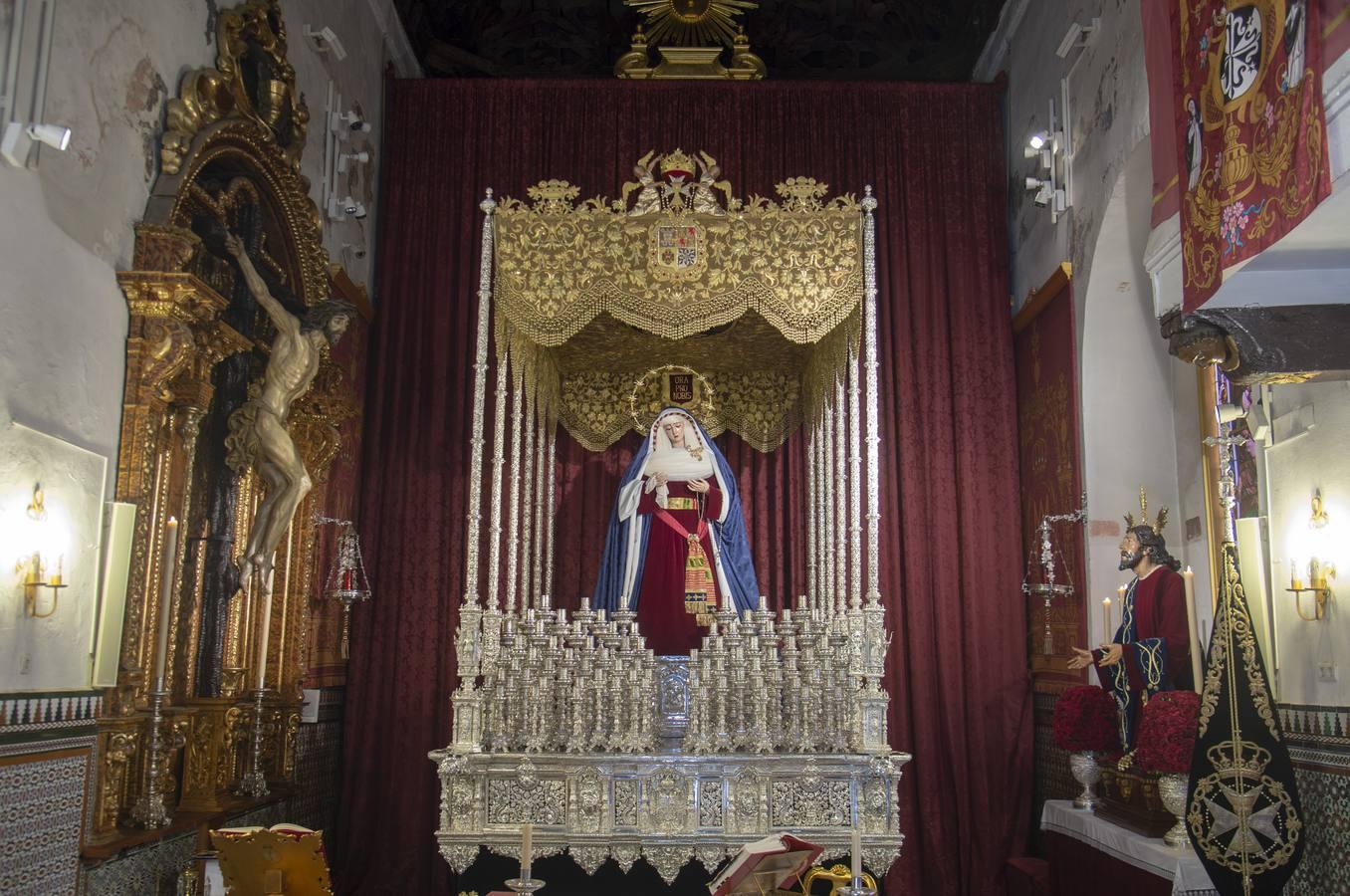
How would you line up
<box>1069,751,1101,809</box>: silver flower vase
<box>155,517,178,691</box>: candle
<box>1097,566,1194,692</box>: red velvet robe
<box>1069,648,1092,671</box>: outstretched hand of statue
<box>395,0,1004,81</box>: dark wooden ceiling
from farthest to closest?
<box>395,0,1004,81</box>: dark wooden ceiling → <box>1069,751,1101,809</box>: silver flower vase → <box>1069,648,1092,671</box>: outstretched hand of statue → <box>1097,566,1194,692</box>: red velvet robe → <box>155,517,178,691</box>: candle

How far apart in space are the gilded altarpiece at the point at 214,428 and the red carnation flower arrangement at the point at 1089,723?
462 cm

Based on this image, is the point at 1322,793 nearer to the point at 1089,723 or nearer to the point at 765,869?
the point at 1089,723

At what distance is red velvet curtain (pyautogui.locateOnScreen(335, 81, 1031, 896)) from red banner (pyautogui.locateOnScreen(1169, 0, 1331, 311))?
13.4ft

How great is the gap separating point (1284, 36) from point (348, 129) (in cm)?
636

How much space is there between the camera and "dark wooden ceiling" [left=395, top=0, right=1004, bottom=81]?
34.1 feet

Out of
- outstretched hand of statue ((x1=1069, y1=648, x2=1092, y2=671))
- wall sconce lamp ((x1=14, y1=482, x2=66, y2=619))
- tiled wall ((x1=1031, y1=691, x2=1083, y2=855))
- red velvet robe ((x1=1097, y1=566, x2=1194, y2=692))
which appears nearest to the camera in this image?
wall sconce lamp ((x1=14, y1=482, x2=66, y2=619))

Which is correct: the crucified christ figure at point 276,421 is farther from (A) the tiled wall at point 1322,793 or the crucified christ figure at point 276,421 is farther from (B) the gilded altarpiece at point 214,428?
(A) the tiled wall at point 1322,793

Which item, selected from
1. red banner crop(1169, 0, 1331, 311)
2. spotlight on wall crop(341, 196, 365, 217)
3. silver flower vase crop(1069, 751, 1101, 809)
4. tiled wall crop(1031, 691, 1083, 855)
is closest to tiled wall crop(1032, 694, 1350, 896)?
silver flower vase crop(1069, 751, 1101, 809)

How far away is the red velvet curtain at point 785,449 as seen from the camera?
8719 mm

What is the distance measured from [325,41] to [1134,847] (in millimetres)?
6943

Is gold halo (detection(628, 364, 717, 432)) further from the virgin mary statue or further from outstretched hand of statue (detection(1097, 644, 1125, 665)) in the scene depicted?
outstretched hand of statue (detection(1097, 644, 1125, 665))

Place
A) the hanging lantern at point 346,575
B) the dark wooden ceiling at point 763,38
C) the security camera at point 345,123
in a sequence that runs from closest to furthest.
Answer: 1. the hanging lantern at point 346,575
2. the security camera at point 345,123
3. the dark wooden ceiling at point 763,38

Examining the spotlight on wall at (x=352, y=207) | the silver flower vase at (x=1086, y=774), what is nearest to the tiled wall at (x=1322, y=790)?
the silver flower vase at (x=1086, y=774)

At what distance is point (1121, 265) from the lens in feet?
25.1
